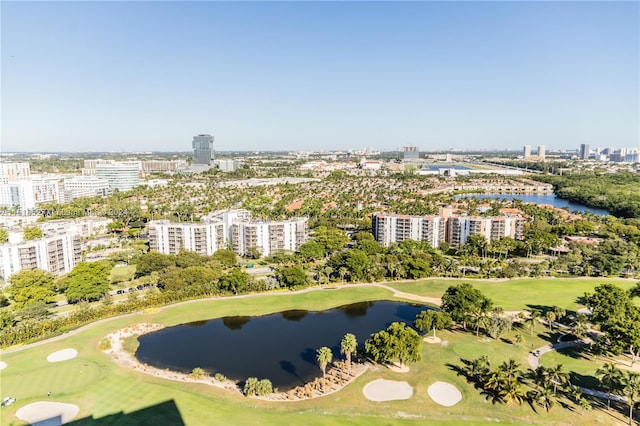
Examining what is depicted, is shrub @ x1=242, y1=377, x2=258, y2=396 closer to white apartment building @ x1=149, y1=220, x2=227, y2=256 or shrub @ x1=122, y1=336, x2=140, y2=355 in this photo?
shrub @ x1=122, y1=336, x2=140, y2=355

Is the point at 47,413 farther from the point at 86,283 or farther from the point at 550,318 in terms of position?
the point at 550,318

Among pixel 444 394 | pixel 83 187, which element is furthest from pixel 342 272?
pixel 83 187

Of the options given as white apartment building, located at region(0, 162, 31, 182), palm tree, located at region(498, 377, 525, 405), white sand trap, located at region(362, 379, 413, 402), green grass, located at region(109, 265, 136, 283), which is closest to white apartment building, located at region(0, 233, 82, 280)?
green grass, located at region(109, 265, 136, 283)

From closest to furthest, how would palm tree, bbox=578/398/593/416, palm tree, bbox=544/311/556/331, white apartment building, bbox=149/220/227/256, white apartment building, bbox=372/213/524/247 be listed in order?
palm tree, bbox=578/398/593/416, palm tree, bbox=544/311/556/331, white apartment building, bbox=149/220/227/256, white apartment building, bbox=372/213/524/247

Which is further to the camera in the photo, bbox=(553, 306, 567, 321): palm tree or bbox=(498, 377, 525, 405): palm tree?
bbox=(553, 306, 567, 321): palm tree

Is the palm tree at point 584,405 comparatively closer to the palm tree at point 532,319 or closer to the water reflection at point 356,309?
the palm tree at point 532,319

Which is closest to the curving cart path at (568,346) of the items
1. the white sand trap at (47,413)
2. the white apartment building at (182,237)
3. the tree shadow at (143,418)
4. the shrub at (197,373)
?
the shrub at (197,373)
